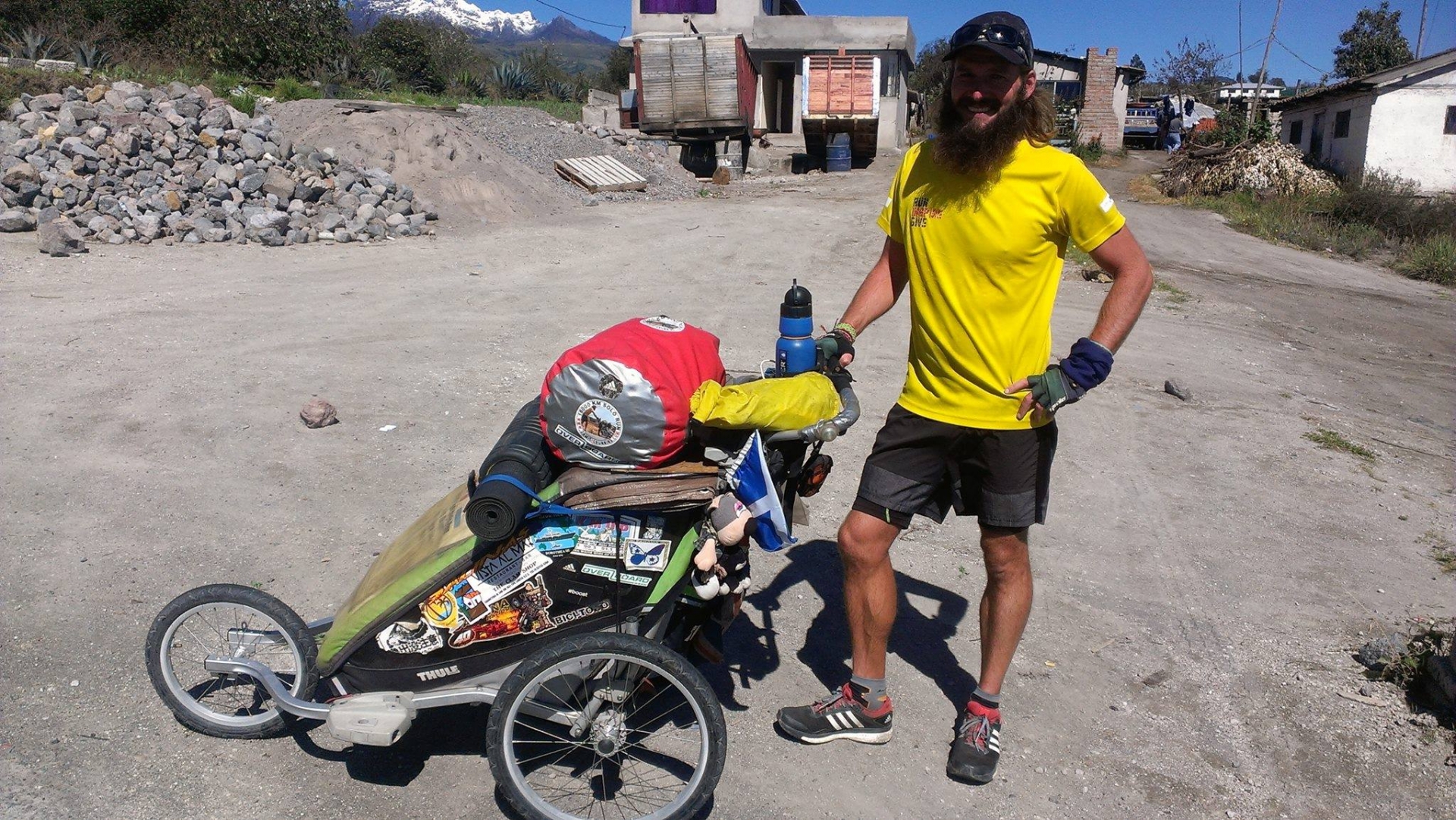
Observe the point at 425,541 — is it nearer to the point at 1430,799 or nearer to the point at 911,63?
the point at 1430,799

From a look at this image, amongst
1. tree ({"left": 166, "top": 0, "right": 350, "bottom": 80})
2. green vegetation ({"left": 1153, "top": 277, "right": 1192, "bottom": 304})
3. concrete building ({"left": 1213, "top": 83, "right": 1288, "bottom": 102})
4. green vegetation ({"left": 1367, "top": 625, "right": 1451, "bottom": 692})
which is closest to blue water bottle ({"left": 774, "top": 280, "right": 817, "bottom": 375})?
green vegetation ({"left": 1367, "top": 625, "right": 1451, "bottom": 692})

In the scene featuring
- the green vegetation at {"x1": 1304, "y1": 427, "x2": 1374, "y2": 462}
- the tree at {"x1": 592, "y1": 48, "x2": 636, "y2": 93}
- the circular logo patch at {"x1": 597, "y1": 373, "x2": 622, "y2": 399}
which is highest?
the tree at {"x1": 592, "y1": 48, "x2": 636, "y2": 93}

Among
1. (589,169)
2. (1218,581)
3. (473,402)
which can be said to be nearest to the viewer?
(1218,581)

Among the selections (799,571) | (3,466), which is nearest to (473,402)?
(3,466)

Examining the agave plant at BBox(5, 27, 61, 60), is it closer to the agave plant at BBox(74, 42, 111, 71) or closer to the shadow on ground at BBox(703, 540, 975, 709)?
the agave plant at BBox(74, 42, 111, 71)

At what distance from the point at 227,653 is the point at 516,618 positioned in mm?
1183

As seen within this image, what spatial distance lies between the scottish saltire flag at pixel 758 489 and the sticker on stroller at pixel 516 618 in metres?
0.62

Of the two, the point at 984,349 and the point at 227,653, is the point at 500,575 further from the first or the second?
the point at 984,349

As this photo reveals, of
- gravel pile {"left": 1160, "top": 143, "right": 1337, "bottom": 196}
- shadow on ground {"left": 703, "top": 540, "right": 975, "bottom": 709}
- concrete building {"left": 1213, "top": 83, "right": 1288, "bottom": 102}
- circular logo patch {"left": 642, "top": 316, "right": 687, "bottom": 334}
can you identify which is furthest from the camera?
concrete building {"left": 1213, "top": 83, "right": 1288, "bottom": 102}

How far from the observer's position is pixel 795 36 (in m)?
29.9

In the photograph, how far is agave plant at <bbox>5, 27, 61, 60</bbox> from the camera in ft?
61.5

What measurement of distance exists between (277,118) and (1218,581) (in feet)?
57.4

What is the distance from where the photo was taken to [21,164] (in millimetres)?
11938

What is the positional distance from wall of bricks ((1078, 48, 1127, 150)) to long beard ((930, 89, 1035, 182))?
36.1 meters
